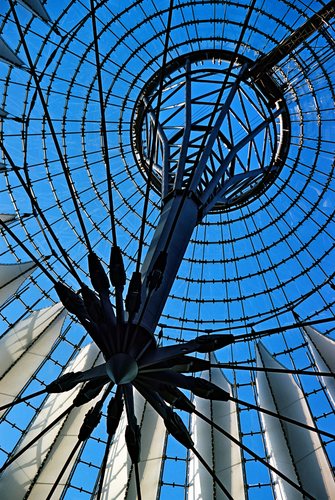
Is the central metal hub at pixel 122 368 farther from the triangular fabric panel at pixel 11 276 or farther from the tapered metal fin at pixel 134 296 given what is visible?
the triangular fabric panel at pixel 11 276

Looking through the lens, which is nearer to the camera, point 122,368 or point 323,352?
point 122,368

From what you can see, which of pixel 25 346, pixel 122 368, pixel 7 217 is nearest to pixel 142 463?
pixel 25 346

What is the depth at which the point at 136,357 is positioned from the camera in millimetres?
8656

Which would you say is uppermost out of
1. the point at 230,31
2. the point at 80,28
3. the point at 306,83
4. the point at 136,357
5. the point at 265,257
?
the point at 230,31

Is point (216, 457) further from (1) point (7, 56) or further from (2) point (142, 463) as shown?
(1) point (7, 56)

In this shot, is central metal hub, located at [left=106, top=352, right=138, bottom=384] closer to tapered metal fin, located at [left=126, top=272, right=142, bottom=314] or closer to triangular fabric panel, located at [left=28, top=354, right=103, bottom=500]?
tapered metal fin, located at [left=126, top=272, right=142, bottom=314]

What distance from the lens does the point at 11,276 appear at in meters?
18.2

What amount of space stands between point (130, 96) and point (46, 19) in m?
6.24

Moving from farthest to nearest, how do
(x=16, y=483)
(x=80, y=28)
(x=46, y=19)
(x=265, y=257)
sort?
(x=265, y=257) → (x=80, y=28) → (x=46, y=19) → (x=16, y=483)

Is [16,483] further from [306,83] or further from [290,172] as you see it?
[306,83]

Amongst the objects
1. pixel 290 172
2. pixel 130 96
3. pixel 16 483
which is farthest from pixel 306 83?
pixel 16 483

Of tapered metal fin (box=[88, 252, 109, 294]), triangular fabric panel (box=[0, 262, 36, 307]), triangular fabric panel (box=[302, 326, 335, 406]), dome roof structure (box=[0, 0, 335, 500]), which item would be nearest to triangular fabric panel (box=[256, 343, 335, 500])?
dome roof structure (box=[0, 0, 335, 500])

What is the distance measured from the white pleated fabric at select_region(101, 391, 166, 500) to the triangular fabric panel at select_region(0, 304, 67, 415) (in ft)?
13.2

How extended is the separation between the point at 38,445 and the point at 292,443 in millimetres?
8459
